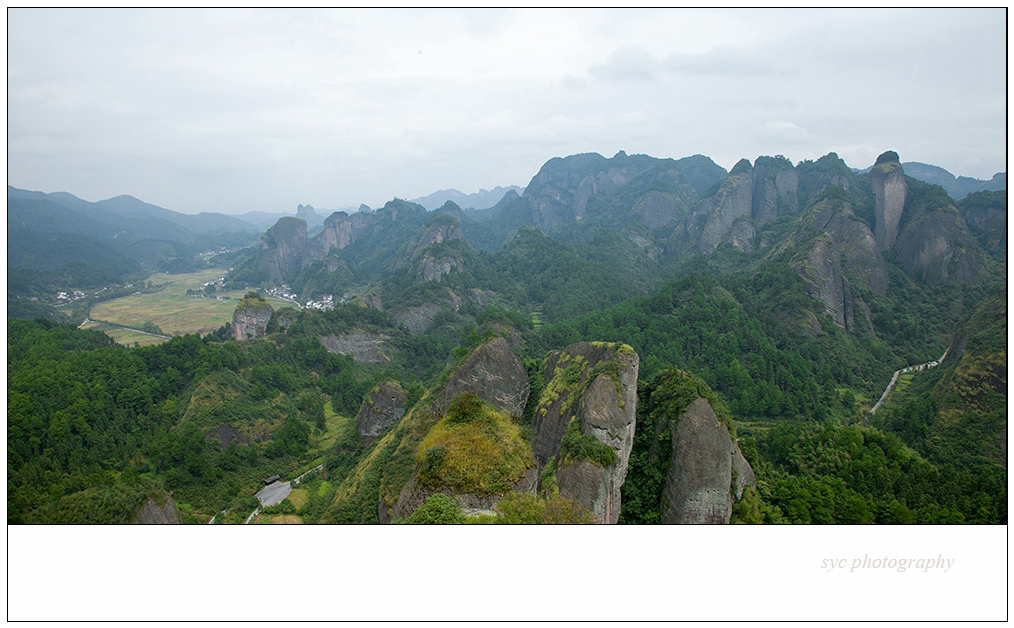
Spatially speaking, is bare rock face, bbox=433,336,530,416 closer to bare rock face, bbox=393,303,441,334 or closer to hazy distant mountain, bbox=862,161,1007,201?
bare rock face, bbox=393,303,441,334

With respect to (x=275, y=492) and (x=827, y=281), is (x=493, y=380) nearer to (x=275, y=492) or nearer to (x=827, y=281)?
(x=275, y=492)

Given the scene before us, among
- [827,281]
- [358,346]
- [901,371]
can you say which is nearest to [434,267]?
[358,346]

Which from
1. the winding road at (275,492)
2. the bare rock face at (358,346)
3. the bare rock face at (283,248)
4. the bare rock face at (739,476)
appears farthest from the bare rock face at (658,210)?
the bare rock face at (739,476)

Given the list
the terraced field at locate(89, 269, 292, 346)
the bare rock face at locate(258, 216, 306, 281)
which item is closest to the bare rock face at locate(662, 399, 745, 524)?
the terraced field at locate(89, 269, 292, 346)

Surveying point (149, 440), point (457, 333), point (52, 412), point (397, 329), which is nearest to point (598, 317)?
point (457, 333)

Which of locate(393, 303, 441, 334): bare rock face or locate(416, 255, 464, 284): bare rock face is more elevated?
locate(416, 255, 464, 284): bare rock face

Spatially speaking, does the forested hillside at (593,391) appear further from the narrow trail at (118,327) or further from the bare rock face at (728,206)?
the narrow trail at (118,327)
